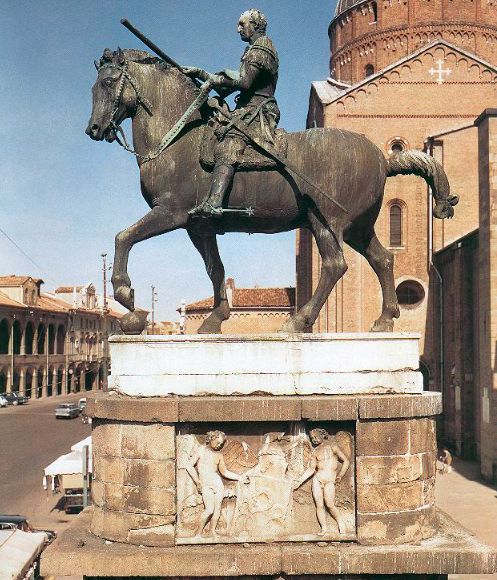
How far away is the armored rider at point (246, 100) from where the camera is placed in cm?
713

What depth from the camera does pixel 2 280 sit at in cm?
6650

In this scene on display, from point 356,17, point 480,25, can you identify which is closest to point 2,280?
point 356,17

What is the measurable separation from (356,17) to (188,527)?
44431 mm

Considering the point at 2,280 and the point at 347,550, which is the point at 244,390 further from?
the point at 2,280

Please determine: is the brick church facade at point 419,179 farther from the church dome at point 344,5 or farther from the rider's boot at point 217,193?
the rider's boot at point 217,193

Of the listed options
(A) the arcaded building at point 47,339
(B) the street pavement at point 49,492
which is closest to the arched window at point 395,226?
(B) the street pavement at point 49,492

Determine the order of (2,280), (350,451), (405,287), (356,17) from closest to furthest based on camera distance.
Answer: (350,451) < (405,287) < (356,17) < (2,280)

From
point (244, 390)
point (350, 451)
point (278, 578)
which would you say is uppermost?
point (244, 390)

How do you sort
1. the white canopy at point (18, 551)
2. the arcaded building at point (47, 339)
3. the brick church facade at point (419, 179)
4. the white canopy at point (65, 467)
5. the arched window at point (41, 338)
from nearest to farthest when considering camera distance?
the white canopy at point (18, 551) → the white canopy at point (65, 467) → the brick church facade at point (419, 179) → the arcaded building at point (47, 339) → the arched window at point (41, 338)

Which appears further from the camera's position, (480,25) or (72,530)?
(480,25)

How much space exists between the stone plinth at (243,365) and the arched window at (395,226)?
96.0 ft

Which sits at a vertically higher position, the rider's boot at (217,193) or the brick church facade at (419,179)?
the brick church facade at (419,179)

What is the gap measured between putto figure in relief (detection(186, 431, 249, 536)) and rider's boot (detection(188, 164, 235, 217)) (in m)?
2.13

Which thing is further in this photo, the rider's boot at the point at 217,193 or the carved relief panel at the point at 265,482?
the rider's boot at the point at 217,193
